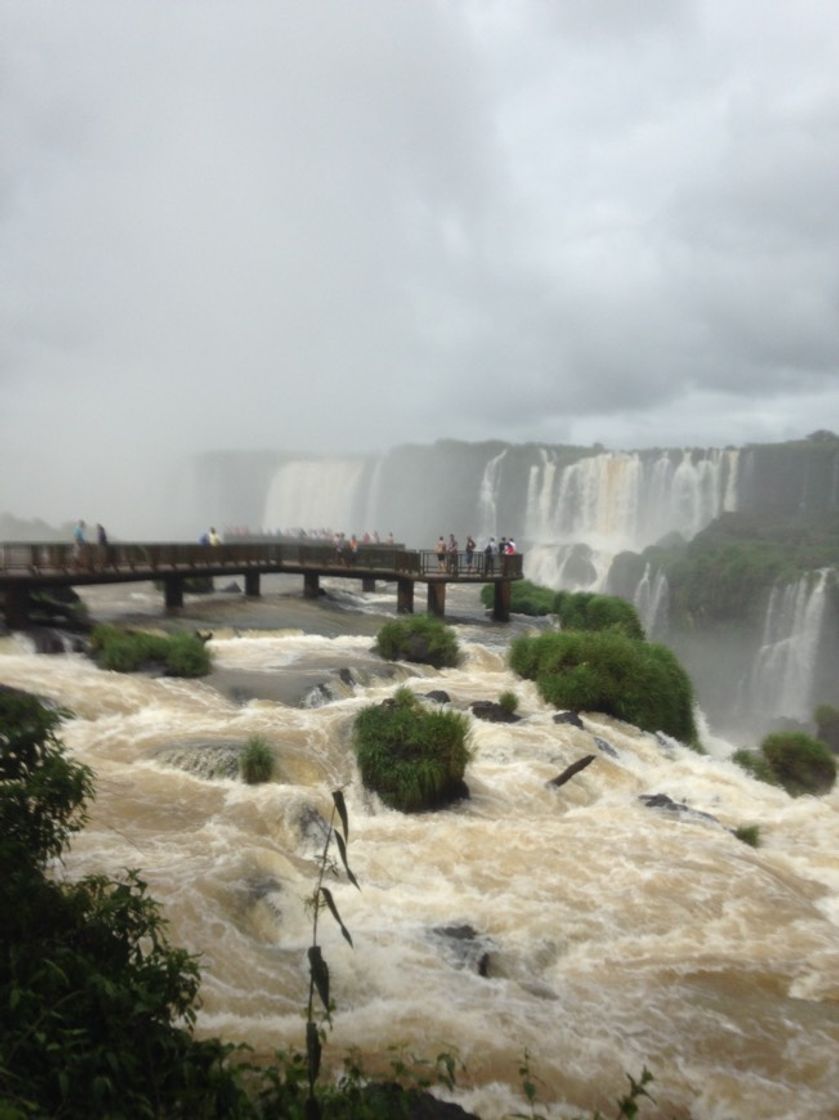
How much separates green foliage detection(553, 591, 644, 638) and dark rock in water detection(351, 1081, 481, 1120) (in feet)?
70.8

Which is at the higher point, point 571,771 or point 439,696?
point 439,696

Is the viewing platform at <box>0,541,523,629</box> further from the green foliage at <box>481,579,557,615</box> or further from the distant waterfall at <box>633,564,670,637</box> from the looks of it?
the distant waterfall at <box>633,564,670,637</box>

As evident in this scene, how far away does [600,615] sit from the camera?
27.7 meters

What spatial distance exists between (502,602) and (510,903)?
21781 millimetres

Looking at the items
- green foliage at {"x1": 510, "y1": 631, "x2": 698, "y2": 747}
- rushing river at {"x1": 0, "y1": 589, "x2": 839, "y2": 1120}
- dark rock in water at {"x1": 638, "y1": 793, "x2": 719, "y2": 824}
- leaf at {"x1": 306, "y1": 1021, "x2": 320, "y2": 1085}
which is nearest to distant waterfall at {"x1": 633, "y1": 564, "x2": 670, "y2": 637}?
green foliage at {"x1": 510, "y1": 631, "x2": 698, "y2": 747}

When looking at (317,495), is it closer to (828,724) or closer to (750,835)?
(828,724)

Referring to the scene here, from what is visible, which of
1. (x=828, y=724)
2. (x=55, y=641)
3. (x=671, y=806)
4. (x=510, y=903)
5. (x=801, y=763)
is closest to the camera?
(x=510, y=903)

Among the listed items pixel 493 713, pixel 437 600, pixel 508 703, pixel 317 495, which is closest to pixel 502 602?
pixel 437 600

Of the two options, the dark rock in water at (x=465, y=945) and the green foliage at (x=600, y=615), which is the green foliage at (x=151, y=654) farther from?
the green foliage at (x=600, y=615)

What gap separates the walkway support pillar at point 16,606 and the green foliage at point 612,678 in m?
12.9

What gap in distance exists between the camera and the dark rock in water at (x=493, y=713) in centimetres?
1586

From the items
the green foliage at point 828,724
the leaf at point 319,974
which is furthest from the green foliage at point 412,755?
the green foliage at point 828,724

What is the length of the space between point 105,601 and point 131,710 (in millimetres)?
16402

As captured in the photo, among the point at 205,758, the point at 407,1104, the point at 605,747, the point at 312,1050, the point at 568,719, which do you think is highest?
the point at 312,1050
